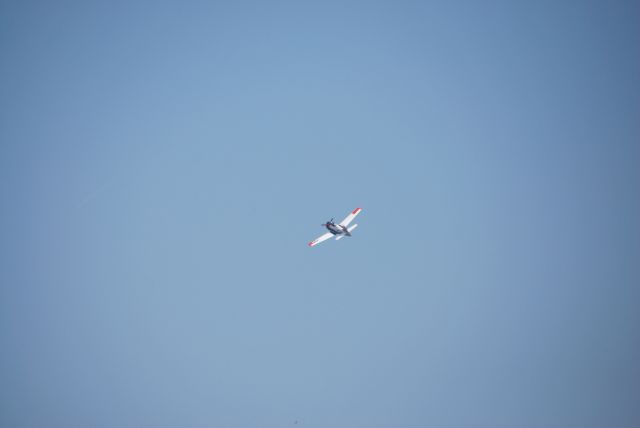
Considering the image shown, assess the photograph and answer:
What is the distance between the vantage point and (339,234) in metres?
63.1

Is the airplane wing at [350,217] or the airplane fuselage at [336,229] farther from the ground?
the airplane wing at [350,217]

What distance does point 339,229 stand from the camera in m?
62.1

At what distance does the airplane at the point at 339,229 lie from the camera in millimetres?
61566

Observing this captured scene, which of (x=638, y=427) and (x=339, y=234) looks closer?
(x=339, y=234)

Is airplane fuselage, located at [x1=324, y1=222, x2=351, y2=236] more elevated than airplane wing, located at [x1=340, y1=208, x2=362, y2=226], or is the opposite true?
airplane wing, located at [x1=340, y1=208, x2=362, y2=226]

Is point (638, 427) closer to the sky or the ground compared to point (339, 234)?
closer to the ground

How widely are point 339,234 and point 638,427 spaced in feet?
240

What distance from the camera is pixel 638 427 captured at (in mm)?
84500

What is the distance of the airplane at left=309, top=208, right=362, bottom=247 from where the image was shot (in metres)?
61.6
